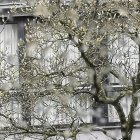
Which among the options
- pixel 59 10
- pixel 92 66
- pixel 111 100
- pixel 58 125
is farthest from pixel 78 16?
pixel 58 125

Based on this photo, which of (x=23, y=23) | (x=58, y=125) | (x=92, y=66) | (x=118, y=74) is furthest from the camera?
(x=23, y=23)

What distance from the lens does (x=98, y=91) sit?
954cm

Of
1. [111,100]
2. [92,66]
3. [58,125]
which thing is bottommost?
[58,125]

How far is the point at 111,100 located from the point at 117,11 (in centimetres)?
213

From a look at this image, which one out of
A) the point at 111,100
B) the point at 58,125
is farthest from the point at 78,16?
the point at 58,125

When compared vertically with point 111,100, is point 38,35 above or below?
above

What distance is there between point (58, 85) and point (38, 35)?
1432 mm

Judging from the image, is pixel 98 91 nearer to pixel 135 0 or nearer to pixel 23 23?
pixel 135 0

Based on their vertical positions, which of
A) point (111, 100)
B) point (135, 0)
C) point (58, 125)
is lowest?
point (58, 125)

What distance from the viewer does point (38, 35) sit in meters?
10.8

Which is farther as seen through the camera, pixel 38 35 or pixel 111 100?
pixel 38 35

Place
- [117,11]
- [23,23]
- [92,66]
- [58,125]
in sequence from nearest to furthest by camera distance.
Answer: [92,66] → [117,11] → [58,125] → [23,23]

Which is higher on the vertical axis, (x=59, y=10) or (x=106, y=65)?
(x=59, y=10)

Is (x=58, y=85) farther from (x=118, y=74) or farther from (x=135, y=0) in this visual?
(x=135, y=0)
